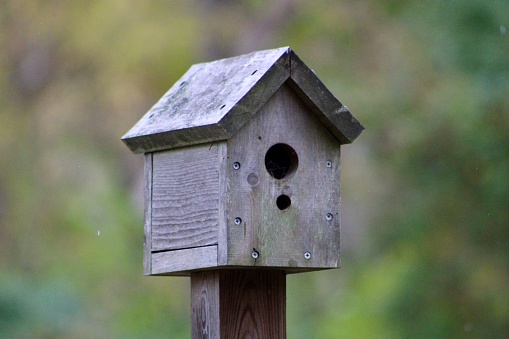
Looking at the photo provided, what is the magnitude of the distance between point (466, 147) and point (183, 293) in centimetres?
330

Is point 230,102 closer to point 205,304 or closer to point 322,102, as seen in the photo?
point 322,102

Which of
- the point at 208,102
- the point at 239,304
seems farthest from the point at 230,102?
the point at 239,304

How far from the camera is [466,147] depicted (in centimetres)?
947

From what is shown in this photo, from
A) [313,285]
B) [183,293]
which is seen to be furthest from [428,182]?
[183,293]

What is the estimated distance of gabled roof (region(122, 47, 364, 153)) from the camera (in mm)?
3545

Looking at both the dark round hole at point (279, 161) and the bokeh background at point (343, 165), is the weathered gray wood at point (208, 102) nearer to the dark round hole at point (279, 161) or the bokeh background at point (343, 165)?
the dark round hole at point (279, 161)

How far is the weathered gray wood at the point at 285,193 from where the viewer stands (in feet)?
11.6

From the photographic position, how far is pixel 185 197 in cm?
368

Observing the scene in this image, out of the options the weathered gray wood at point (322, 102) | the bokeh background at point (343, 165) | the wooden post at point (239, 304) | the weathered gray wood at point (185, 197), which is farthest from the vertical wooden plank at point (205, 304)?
the bokeh background at point (343, 165)

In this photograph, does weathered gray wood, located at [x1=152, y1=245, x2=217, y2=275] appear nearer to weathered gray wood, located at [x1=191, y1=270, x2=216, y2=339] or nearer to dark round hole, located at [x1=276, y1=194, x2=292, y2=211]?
weathered gray wood, located at [x1=191, y1=270, x2=216, y2=339]

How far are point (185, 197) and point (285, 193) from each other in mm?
314

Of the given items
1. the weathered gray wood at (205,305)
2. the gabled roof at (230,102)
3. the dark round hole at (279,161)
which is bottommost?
the weathered gray wood at (205,305)

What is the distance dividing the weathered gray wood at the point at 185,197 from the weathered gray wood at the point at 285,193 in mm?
74

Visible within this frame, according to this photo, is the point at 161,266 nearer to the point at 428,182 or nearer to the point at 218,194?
the point at 218,194
